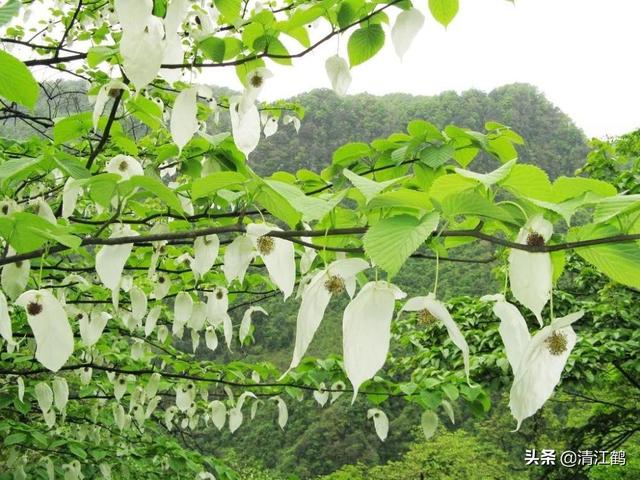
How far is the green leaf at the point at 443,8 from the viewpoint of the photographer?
819 mm

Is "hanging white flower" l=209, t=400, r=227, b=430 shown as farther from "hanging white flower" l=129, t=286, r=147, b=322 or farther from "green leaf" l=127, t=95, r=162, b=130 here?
"green leaf" l=127, t=95, r=162, b=130

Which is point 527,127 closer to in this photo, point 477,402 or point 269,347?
point 269,347

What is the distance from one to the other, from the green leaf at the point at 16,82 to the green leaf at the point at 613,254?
0.52m

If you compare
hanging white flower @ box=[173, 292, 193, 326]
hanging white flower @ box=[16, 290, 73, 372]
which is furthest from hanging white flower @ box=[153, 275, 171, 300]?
hanging white flower @ box=[16, 290, 73, 372]

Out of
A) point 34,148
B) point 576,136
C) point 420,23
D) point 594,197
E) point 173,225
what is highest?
point 576,136

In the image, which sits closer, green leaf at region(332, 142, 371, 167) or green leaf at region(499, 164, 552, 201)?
green leaf at region(499, 164, 552, 201)

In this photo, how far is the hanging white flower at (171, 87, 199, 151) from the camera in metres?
0.87

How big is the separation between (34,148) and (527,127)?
2348 cm

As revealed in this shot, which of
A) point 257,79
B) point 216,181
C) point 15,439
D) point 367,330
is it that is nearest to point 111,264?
point 216,181

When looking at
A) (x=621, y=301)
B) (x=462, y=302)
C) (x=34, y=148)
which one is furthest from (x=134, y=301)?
(x=621, y=301)

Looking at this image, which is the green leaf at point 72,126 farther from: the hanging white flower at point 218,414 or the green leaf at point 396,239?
the hanging white flower at point 218,414

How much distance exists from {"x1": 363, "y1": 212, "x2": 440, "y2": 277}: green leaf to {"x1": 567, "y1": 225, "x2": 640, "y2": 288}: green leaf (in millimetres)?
136

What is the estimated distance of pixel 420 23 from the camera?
85 centimetres

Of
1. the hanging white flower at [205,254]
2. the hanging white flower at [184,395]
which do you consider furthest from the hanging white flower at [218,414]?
the hanging white flower at [205,254]
